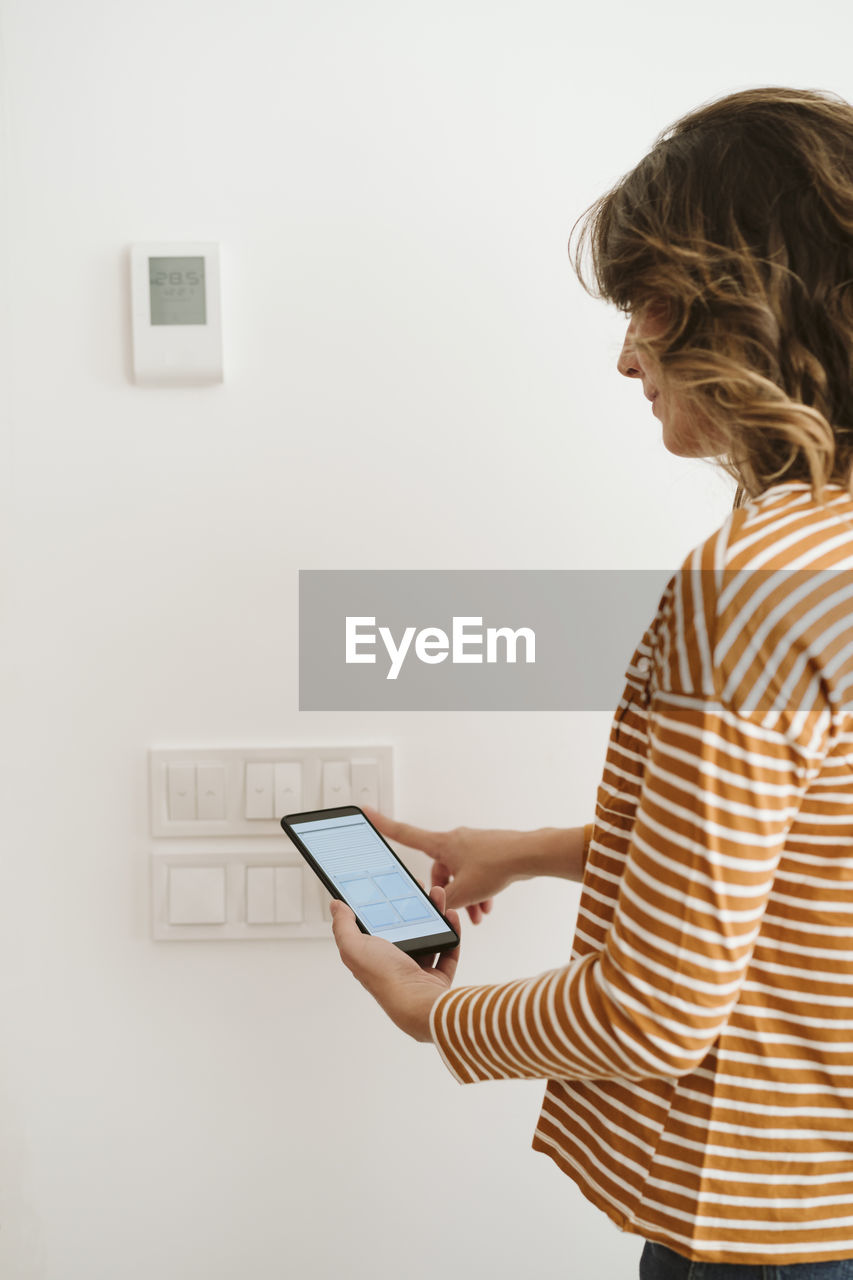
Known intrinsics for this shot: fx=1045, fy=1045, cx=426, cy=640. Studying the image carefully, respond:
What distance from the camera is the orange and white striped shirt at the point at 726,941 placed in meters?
0.45

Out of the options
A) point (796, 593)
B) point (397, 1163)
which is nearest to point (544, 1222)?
point (397, 1163)

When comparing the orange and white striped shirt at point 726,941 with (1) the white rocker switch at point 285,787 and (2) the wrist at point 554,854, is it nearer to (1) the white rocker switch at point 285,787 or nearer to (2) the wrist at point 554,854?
(2) the wrist at point 554,854

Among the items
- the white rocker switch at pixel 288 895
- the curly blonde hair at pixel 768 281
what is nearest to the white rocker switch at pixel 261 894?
the white rocker switch at pixel 288 895

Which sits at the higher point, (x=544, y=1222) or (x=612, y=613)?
(x=612, y=613)

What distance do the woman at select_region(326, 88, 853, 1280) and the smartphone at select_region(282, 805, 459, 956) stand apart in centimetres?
15

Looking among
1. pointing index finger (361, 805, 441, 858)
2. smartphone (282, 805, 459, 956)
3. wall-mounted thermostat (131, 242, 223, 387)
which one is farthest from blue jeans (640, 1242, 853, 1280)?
wall-mounted thermostat (131, 242, 223, 387)

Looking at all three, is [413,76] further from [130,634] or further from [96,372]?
[130,634]

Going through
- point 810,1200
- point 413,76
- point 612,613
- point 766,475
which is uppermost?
point 413,76

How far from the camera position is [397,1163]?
3.11ft

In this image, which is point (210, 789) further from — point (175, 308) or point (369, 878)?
point (175, 308)

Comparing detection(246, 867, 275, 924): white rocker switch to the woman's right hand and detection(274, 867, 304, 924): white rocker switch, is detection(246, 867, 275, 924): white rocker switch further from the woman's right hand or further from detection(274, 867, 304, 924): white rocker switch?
the woman's right hand

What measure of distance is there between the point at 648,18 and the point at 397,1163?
104cm

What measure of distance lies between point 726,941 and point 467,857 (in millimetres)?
412

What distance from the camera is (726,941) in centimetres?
46
